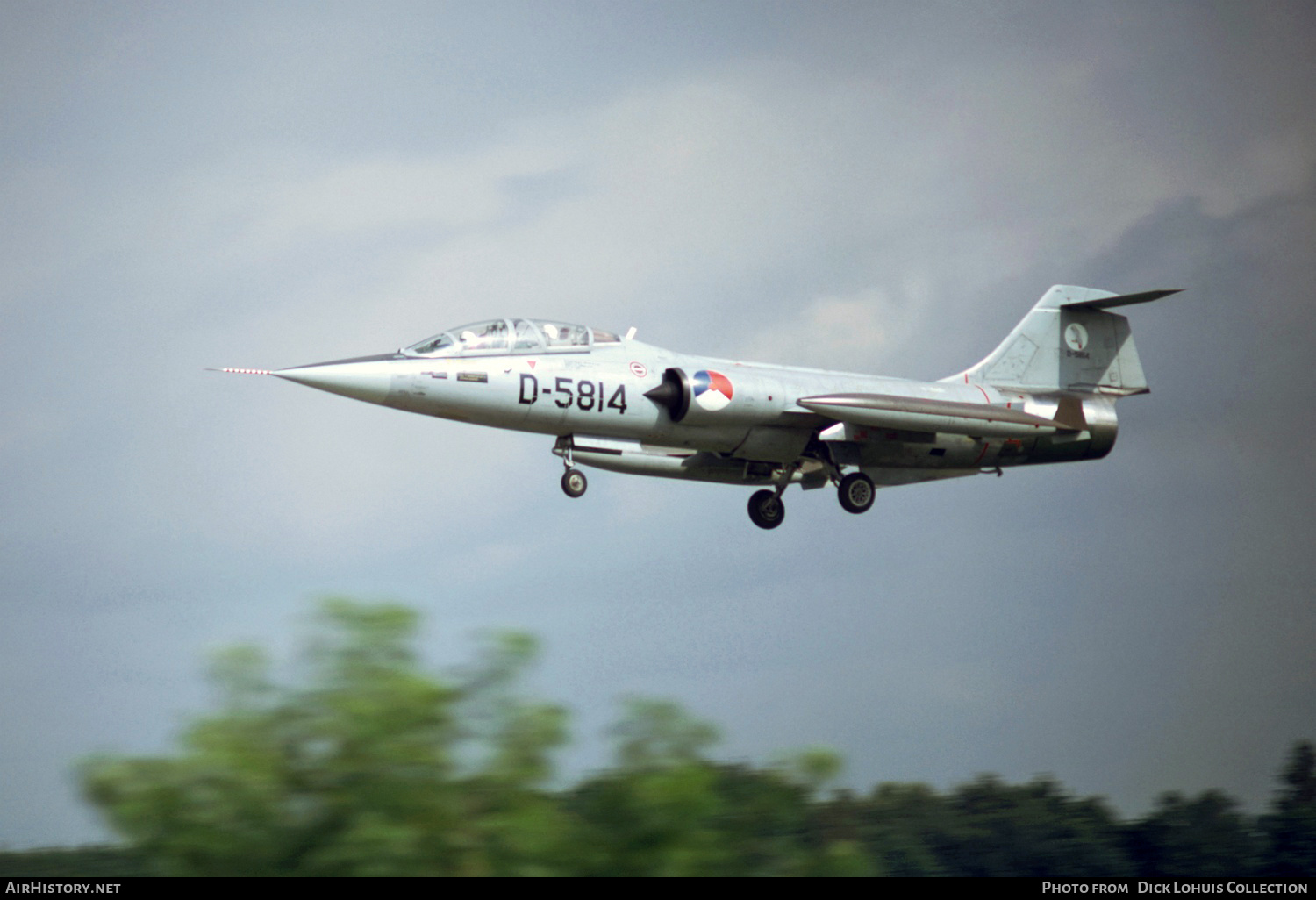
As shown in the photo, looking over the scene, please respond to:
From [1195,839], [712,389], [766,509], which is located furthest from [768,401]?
[1195,839]

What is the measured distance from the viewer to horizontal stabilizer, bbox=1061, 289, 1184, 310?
2739 cm

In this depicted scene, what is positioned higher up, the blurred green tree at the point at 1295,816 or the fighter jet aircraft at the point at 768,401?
the fighter jet aircraft at the point at 768,401

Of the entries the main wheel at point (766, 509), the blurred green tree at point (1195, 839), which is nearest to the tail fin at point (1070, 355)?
the main wheel at point (766, 509)

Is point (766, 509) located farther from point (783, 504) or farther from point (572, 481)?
point (572, 481)

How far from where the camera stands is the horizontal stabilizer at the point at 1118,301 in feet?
89.9

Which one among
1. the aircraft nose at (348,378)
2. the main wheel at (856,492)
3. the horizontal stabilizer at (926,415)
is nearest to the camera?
the aircraft nose at (348,378)

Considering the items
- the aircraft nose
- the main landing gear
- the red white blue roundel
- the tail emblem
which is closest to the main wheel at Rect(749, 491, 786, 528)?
the main landing gear

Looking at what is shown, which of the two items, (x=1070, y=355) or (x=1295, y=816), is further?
(x=1295, y=816)

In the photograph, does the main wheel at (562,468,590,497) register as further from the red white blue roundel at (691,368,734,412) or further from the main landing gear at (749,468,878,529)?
the main landing gear at (749,468,878,529)

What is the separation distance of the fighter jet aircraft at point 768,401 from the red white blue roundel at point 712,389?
26 millimetres

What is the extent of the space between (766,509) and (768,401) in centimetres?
379

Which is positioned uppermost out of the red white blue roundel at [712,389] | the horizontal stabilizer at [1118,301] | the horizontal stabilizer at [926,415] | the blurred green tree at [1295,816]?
the horizontal stabilizer at [1118,301]

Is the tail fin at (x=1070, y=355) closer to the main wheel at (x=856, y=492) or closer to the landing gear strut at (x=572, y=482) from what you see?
the main wheel at (x=856, y=492)

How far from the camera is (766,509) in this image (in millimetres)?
28219
